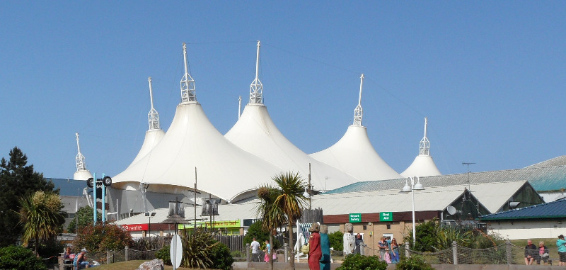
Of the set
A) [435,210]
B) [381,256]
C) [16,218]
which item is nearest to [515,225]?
[435,210]

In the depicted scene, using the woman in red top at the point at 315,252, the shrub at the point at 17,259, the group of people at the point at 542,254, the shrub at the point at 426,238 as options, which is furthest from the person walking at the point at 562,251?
the shrub at the point at 17,259

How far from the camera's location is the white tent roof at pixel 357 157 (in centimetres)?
8194

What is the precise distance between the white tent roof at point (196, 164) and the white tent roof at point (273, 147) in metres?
3.10

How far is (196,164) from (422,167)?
3524cm

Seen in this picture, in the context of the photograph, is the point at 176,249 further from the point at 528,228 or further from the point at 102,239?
the point at 528,228

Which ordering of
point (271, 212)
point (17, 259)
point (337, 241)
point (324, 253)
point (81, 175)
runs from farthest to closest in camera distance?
point (81, 175), point (337, 241), point (271, 212), point (17, 259), point (324, 253)

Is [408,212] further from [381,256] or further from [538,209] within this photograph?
[381,256]

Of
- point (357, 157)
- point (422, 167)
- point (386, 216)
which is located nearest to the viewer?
Result: point (386, 216)

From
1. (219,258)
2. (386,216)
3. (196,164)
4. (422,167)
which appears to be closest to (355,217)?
(386,216)

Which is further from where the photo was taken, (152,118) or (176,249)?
(152,118)

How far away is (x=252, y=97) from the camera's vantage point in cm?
7725

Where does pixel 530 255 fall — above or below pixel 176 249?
below

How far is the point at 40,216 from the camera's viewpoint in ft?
104

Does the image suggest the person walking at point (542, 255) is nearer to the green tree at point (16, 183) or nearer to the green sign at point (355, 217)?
the green sign at point (355, 217)
